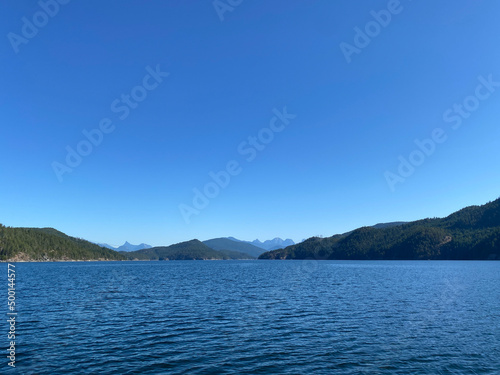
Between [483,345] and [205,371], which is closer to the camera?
Answer: [205,371]

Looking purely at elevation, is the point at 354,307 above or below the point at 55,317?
below

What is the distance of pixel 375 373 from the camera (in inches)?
977

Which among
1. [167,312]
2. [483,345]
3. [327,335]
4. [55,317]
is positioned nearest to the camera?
[483,345]

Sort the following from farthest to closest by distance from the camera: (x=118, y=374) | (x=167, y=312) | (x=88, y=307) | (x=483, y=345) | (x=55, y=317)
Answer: (x=88, y=307) < (x=167, y=312) < (x=55, y=317) < (x=483, y=345) < (x=118, y=374)

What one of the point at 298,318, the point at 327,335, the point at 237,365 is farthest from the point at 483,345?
the point at 237,365

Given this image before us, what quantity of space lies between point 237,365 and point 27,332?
89.8ft

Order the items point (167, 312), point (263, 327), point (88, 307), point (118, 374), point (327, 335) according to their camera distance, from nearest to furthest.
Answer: point (118, 374) → point (327, 335) → point (263, 327) → point (167, 312) → point (88, 307)

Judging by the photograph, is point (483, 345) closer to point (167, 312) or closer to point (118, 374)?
point (118, 374)

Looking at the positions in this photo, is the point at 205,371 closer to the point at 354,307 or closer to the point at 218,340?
the point at 218,340

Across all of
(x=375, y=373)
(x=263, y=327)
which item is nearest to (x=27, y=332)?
(x=263, y=327)

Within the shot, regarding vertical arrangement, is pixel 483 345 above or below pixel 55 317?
below

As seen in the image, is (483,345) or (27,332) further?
(27,332)

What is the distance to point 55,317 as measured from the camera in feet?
148

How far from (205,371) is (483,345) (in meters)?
28.6
